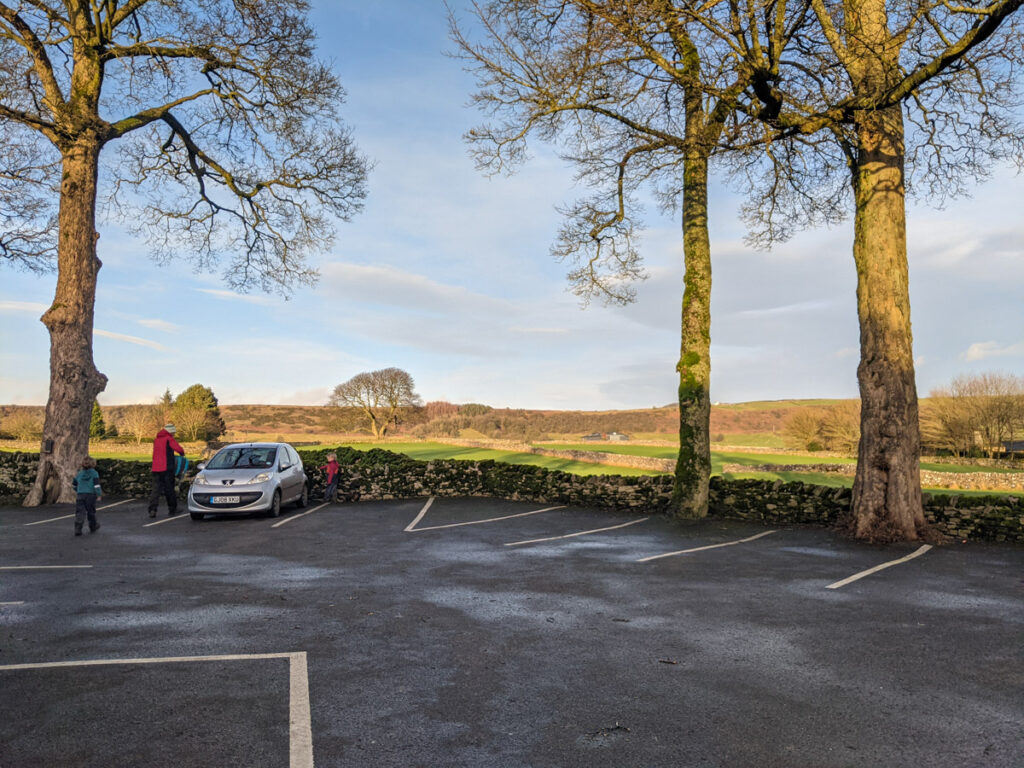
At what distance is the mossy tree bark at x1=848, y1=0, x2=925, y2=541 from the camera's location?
12609 mm

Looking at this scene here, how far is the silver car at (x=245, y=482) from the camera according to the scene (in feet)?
51.1

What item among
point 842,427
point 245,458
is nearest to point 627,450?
point 842,427

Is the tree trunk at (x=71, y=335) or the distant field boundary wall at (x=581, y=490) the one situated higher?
the tree trunk at (x=71, y=335)

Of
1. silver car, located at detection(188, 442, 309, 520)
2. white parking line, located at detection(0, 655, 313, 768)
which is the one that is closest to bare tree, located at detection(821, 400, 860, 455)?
silver car, located at detection(188, 442, 309, 520)

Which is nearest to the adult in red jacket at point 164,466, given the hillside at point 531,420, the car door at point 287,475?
the car door at point 287,475

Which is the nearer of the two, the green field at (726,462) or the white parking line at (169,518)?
the white parking line at (169,518)

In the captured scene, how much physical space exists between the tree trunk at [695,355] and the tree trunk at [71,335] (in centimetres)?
1547

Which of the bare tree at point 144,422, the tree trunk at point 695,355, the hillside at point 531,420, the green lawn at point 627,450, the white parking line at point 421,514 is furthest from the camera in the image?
the hillside at point 531,420

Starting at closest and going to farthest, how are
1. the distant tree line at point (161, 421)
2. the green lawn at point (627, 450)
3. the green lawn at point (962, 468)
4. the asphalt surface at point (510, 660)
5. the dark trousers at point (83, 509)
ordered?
the asphalt surface at point (510, 660) → the dark trousers at point (83, 509) → the green lawn at point (962, 468) → the green lawn at point (627, 450) → the distant tree line at point (161, 421)

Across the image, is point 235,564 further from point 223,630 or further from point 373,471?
point 373,471

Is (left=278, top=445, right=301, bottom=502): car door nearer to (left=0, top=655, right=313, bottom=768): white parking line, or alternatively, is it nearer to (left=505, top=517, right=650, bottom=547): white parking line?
(left=505, top=517, right=650, bottom=547): white parking line

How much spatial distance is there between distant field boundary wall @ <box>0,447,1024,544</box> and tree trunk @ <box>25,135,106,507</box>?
7.87ft

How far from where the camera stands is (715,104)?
15906 mm

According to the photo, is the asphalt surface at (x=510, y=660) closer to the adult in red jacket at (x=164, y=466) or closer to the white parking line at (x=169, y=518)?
the white parking line at (x=169, y=518)
